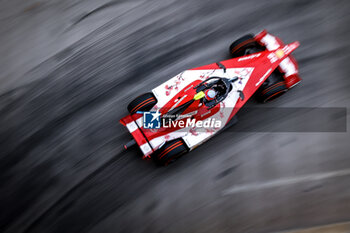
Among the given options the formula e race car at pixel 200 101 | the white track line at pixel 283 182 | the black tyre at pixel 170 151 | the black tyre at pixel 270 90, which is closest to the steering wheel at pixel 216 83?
the formula e race car at pixel 200 101

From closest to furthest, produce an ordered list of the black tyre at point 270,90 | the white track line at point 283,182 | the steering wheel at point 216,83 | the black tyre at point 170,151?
the black tyre at point 170,151, the steering wheel at point 216,83, the black tyre at point 270,90, the white track line at point 283,182

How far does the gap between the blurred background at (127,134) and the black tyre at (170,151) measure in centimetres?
48

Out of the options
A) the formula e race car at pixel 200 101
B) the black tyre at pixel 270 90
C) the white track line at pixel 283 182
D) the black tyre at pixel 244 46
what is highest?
the black tyre at pixel 244 46

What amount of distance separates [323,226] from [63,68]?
5748 millimetres

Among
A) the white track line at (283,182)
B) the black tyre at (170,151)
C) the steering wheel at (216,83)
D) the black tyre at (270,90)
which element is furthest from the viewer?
the white track line at (283,182)

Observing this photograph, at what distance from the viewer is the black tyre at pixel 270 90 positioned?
472 centimetres

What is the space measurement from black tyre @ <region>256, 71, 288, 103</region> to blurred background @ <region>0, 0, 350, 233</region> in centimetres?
35

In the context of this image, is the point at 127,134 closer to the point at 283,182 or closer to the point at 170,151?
the point at 170,151

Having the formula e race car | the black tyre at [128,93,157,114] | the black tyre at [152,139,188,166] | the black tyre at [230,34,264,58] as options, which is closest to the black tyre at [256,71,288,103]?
the formula e race car

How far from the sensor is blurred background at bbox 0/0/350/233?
4.80m

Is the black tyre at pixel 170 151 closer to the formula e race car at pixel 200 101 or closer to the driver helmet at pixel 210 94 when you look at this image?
the formula e race car at pixel 200 101

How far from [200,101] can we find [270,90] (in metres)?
1.30

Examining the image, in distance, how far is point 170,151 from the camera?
439 centimetres

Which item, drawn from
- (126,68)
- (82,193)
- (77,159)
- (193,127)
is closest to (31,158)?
(77,159)
